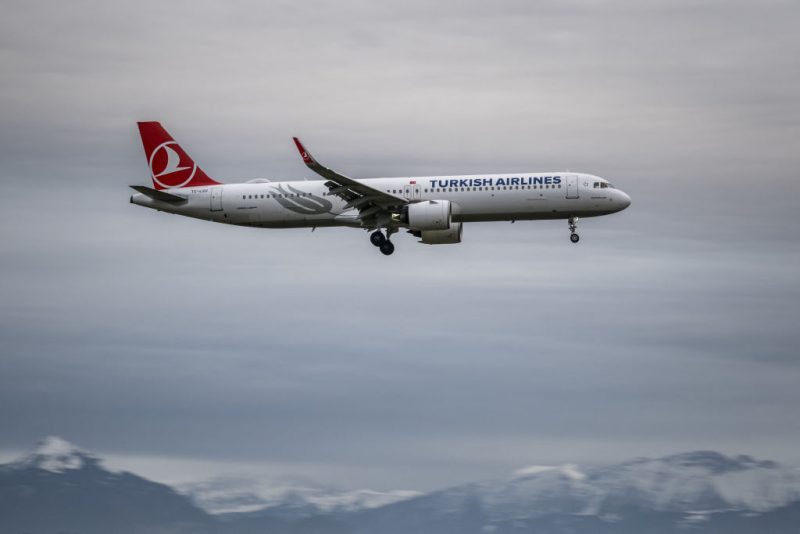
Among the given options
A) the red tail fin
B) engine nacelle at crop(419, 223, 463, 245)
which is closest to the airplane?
engine nacelle at crop(419, 223, 463, 245)

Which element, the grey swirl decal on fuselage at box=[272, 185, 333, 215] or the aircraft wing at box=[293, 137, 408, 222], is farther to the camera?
the grey swirl decal on fuselage at box=[272, 185, 333, 215]

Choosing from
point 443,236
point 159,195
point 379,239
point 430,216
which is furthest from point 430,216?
point 159,195

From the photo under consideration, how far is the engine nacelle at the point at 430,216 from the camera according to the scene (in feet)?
237

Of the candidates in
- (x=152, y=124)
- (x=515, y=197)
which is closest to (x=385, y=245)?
(x=515, y=197)

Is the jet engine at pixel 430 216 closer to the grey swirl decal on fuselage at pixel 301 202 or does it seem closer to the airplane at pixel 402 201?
the airplane at pixel 402 201

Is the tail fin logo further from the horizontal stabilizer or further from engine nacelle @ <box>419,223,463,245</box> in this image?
engine nacelle @ <box>419,223,463,245</box>

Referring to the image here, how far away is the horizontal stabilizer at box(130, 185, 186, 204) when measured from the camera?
3086 inches

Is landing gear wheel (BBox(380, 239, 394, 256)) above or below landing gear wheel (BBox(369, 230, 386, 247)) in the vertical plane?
below

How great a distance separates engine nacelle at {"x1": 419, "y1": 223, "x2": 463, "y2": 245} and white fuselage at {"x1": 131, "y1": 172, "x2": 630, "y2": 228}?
0.58m

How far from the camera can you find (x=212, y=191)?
78875 mm

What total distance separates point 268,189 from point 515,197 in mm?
15363

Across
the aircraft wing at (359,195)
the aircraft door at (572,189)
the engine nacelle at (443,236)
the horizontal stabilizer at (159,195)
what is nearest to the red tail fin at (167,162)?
the horizontal stabilizer at (159,195)

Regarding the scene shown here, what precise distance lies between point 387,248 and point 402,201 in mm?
3669

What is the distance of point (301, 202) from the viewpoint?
76438 millimetres
